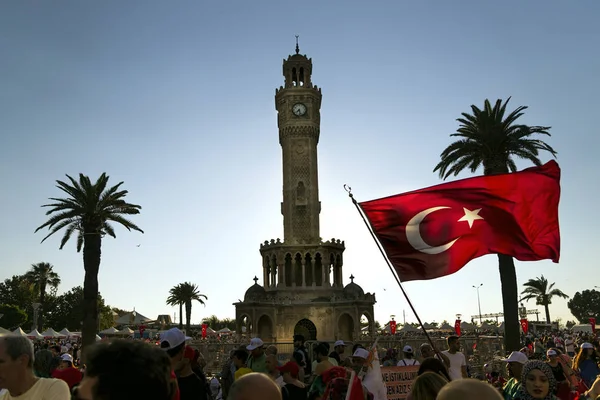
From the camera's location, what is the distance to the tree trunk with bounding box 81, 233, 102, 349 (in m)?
28.6

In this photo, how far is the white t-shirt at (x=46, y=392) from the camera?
4.27m

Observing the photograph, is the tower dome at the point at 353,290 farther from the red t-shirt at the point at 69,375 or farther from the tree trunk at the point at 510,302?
the red t-shirt at the point at 69,375

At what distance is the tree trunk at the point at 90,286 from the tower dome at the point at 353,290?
837 inches

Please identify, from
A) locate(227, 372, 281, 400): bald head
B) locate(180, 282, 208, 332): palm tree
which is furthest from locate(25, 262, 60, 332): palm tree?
locate(227, 372, 281, 400): bald head

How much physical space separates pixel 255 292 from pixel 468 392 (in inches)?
1692

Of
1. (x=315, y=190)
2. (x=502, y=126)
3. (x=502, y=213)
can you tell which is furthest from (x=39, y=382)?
(x=315, y=190)

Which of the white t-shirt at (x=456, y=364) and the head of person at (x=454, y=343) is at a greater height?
the head of person at (x=454, y=343)

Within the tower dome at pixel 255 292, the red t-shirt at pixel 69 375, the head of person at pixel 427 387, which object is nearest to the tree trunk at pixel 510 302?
the tower dome at pixel 255 292

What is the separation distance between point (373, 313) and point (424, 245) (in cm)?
3548

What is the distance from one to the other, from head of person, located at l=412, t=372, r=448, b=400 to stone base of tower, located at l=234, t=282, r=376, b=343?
130 feet

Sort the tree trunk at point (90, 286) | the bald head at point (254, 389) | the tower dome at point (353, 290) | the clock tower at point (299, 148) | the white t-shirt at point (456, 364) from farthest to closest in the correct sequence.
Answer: the clock tower at point (299, 148), the tower dome at point (353, 290), the tree trunk at point (90, 286), the white t-shirt at point (456, 364), the bald head at point (254, 389)

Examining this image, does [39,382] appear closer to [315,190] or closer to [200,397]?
[200,397]

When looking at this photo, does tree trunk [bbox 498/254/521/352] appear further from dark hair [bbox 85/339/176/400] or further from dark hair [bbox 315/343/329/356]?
dark hair [bbox 85/339/176/400]

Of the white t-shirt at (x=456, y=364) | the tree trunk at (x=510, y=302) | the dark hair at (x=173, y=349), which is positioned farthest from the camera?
the tree trunk at (x=510, y=302)
